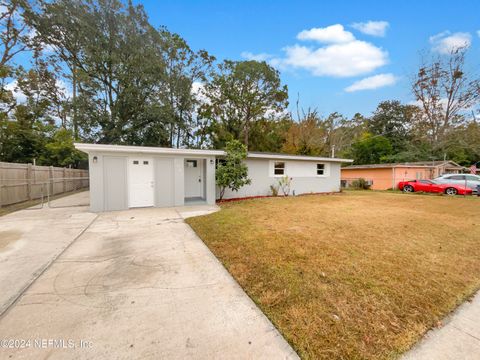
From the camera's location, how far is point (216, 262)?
3.48 metres

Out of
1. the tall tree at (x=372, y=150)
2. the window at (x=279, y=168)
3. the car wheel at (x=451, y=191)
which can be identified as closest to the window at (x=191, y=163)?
the window at (x=279, y=168)

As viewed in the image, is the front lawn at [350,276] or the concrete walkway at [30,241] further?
the concrete walkway at [30,241]

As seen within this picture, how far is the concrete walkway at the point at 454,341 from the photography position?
1.73 meters

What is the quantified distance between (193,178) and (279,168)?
15.8ft

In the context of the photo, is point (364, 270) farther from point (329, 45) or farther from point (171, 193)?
point (329, 45)

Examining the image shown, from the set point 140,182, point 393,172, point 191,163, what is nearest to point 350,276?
point 140,182

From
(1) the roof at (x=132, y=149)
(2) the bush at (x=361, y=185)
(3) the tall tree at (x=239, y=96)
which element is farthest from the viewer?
(3) the tall tree at (x=239, y=96)

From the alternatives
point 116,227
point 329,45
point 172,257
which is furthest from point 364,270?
point 329,45

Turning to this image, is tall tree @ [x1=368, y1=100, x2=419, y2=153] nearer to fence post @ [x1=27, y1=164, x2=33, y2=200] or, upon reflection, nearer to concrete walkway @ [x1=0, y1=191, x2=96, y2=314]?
concrete walkway @ [x1=0, y1=191, x2=96, y2=314]

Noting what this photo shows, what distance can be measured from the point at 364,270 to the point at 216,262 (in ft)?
7.42

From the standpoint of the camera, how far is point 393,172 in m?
18.2

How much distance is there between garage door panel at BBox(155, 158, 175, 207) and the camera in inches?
327

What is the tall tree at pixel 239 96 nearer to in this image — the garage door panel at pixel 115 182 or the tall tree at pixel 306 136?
the tall tree at pixel 306 136

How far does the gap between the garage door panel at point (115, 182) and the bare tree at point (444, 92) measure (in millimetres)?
30894
